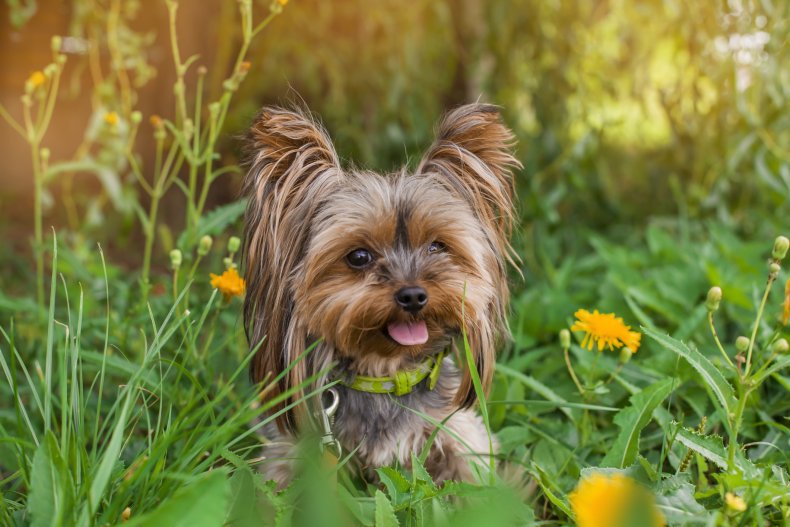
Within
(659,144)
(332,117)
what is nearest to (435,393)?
(332,117)

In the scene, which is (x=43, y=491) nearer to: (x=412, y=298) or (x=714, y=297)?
(x=412, y=298)

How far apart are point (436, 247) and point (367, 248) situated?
0.83 feet

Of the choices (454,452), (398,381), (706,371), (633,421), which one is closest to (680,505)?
(706,371)

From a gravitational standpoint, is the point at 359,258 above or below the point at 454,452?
above

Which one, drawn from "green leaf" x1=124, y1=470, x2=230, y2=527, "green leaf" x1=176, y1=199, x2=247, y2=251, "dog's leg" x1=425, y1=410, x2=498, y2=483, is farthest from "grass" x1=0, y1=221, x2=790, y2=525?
"green leaf" x1=176, y1=199, x2=247, y2=251

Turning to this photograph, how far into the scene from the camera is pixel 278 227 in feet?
7.96

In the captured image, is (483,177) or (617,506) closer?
(617,506)

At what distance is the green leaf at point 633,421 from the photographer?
2223 mm

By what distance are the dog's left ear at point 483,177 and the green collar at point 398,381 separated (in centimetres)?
13

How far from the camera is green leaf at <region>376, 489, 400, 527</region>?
1757 mm

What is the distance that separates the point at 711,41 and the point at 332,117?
8.97 ft

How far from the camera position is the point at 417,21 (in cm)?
528

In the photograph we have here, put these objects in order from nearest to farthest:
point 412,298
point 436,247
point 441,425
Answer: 1. point 441,425
2. point 412,298
3. point 436,247

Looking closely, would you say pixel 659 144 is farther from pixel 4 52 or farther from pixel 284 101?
pixel 4 52
